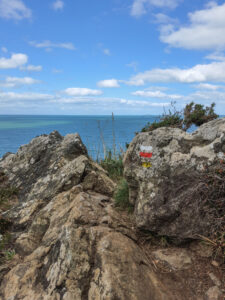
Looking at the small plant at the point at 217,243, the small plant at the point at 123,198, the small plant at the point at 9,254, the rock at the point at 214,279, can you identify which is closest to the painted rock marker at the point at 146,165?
the small plant at the point at 123,198

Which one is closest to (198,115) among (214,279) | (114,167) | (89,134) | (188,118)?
(188,118)

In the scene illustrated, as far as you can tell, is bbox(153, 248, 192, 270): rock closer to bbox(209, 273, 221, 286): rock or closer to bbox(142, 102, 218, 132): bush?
bbox(209, 273, 221, 286): rock

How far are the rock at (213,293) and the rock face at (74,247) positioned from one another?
61cm

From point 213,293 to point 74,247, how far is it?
2223 mm

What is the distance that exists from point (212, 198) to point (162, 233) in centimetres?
114

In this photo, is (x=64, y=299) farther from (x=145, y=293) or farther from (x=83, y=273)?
(x=145, y=293)

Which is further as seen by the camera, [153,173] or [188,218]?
[153,173]

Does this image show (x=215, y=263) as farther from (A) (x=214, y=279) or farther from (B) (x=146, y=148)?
(B) (x=146, y=148)

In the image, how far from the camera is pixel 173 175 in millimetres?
4992

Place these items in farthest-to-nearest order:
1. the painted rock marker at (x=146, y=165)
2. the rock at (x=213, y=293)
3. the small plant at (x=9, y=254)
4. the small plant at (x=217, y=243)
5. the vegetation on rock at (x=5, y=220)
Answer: the vegetation on rock at (x=5, y=220)
the small plant at (x=9, y=254)
the painted rock marker at (x=146, y=165)
the small plant at (x=217, y=243)
the rock at (x=213, y=293)

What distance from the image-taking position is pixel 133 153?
5.74 metres

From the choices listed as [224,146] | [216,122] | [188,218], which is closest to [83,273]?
[188,218]

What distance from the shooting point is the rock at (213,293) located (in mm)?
3969

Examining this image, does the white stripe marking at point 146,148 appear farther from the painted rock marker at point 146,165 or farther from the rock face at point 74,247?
the rock face at point 74,247
